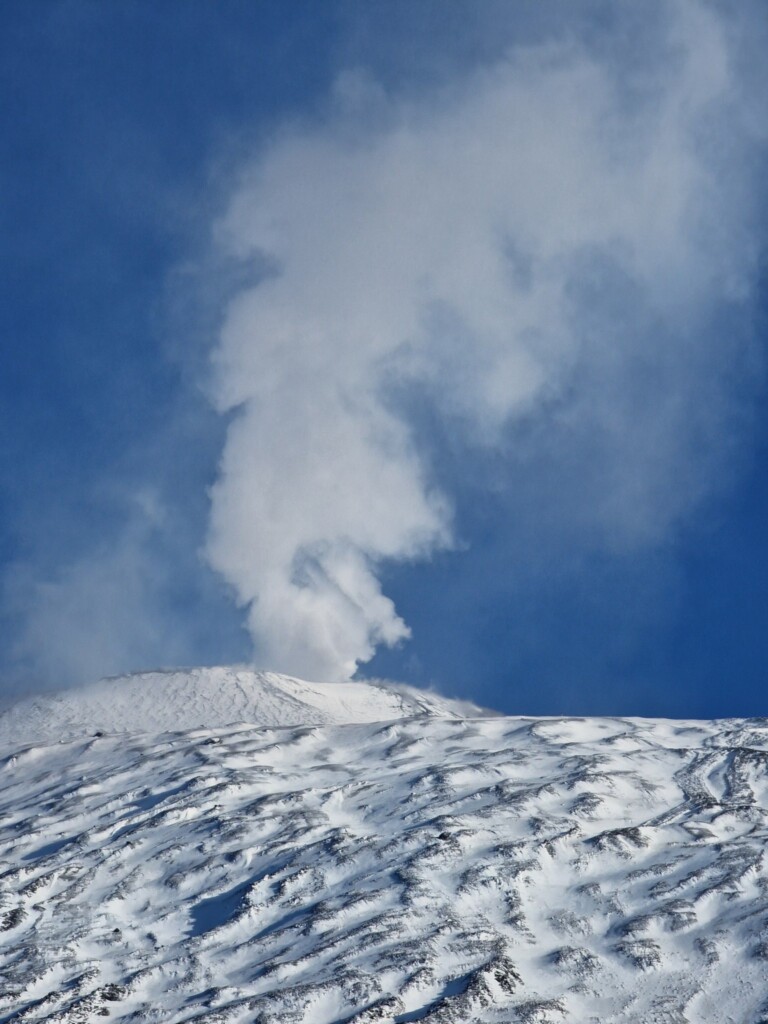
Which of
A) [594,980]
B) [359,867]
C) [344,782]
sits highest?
[344,782]

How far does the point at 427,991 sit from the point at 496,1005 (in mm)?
4244

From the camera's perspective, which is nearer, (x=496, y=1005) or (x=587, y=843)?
(x=496, y=1005)

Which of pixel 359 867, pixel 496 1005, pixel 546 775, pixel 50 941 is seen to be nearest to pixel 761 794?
pixel 546 775

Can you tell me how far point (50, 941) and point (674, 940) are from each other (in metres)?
43.4

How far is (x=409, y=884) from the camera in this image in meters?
76.7

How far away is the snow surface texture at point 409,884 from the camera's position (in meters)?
60.8

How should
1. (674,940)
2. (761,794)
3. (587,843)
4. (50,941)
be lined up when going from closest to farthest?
(674,940) → (50,941) → (587,843) → (761,794)

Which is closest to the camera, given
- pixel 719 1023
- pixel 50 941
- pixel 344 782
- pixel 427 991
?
pixel 719 1023

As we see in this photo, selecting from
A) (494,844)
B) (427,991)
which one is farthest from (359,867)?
(427,991)

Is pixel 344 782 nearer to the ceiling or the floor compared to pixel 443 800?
nearer to the ceiling

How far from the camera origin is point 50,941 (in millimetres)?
75750

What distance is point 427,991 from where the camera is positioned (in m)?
60.2

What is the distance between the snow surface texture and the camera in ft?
200

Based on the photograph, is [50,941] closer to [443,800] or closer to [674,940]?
[443,800]
